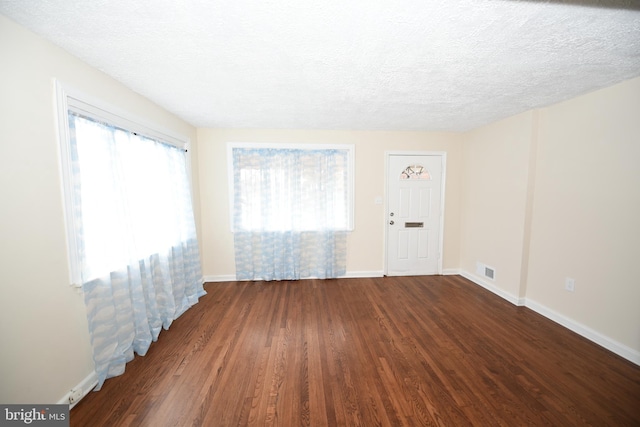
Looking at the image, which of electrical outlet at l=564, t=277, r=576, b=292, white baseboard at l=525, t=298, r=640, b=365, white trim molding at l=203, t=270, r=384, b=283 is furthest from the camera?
white trim molding at l=203, t=270, r=384, b=283

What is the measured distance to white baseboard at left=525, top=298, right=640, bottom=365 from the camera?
74.6 inches

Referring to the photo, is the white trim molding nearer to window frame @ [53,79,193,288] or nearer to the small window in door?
the small window in door

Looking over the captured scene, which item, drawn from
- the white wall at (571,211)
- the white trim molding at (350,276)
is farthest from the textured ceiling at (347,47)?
the white trim molding at (350,276)

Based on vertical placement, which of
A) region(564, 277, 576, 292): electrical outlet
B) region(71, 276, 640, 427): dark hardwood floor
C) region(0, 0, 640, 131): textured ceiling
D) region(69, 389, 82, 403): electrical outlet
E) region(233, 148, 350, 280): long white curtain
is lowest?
region(71, 276, 640, 427): dark hardwood floor

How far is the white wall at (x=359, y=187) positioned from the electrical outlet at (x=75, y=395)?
208 cm

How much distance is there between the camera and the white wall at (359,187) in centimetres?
345

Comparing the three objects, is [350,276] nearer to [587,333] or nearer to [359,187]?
[359,187]

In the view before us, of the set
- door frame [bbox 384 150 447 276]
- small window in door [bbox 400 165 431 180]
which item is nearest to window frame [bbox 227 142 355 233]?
door frame [bbox 384 150 447 276]

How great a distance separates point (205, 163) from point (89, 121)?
179cm

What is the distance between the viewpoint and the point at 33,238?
4.30 ft

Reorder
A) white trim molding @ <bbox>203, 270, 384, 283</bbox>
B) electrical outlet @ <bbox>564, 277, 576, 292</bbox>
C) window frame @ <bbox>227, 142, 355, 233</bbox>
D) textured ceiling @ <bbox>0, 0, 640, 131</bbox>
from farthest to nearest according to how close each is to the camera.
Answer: white trim molding @ <bbox>203, 270, 384, 283</bbox>
window frame @ <bbox>227, 142, 355, 233</bbox>
electrical outlet @ <bbox>564, 277, 576, 292</bbox>
textured ceiling @ <bbox>0, 0, 640, 131</bbox>

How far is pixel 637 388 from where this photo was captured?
63.4 inches

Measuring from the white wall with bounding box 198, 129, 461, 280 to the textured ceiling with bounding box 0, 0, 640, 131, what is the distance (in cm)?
104

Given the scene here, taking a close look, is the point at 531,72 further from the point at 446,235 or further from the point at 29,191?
the point at 29,191
